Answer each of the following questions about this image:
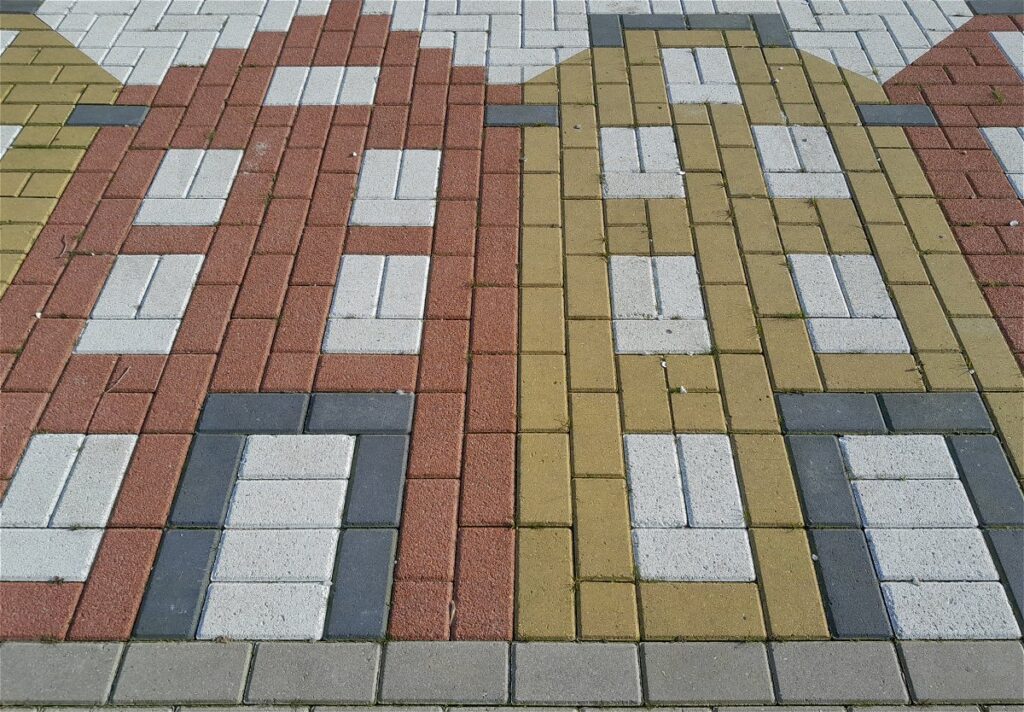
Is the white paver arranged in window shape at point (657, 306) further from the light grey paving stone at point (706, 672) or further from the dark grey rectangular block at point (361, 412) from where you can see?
the light grey paving stone at point (706, 672)

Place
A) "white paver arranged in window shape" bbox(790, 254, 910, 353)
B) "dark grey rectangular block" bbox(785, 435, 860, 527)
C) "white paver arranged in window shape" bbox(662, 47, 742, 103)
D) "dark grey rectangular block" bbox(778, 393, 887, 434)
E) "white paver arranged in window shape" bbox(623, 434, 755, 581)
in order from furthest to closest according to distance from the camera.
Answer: "white paver arranged in window shape" bbox(662, 47, 742, 103)
"white paver arranged in window shape" bbox(790, 254, 910, 353)
"dark grey rectangular block" bbox(778, 393, 887, 434)
"dark grey rectangular block" bbox(785, 435, 860, 527)
"white paver arranged in window shape" bbox(623, 434, 755, 581)

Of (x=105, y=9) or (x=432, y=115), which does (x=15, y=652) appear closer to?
(x=432, y=115)

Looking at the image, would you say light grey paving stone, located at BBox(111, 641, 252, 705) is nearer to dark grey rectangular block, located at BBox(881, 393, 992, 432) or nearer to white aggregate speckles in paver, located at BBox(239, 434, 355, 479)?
white aggregate speckles in paver, located at BBox(239, 434, 355, 479)

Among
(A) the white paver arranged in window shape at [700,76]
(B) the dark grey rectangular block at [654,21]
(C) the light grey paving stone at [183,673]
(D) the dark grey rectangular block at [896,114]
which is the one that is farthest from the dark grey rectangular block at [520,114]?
(C) the light grey paving stone at [183,673]

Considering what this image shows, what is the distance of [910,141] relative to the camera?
3.98 metres

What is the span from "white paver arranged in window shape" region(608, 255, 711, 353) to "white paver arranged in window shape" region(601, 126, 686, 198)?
0.45 m

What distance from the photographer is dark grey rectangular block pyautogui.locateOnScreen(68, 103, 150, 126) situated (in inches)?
163

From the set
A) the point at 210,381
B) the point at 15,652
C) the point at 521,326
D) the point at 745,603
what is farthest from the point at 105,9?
the point at 745,603

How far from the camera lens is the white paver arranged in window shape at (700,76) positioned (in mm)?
4262

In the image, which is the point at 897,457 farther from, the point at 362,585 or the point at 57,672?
the point at 57,672

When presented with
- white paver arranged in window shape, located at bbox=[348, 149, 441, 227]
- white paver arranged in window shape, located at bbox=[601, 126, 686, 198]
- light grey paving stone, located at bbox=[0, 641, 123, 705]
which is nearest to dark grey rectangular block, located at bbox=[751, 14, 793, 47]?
white paver arranged in window shape, located at bbox=[601, 126, 686, 198]

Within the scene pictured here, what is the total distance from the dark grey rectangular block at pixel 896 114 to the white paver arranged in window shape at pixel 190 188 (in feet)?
9.85

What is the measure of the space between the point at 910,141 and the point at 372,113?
8.44 feet

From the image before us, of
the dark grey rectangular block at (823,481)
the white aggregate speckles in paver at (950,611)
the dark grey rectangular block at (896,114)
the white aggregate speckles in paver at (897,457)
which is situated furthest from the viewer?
the dark grey rectangular block at (896,114)
